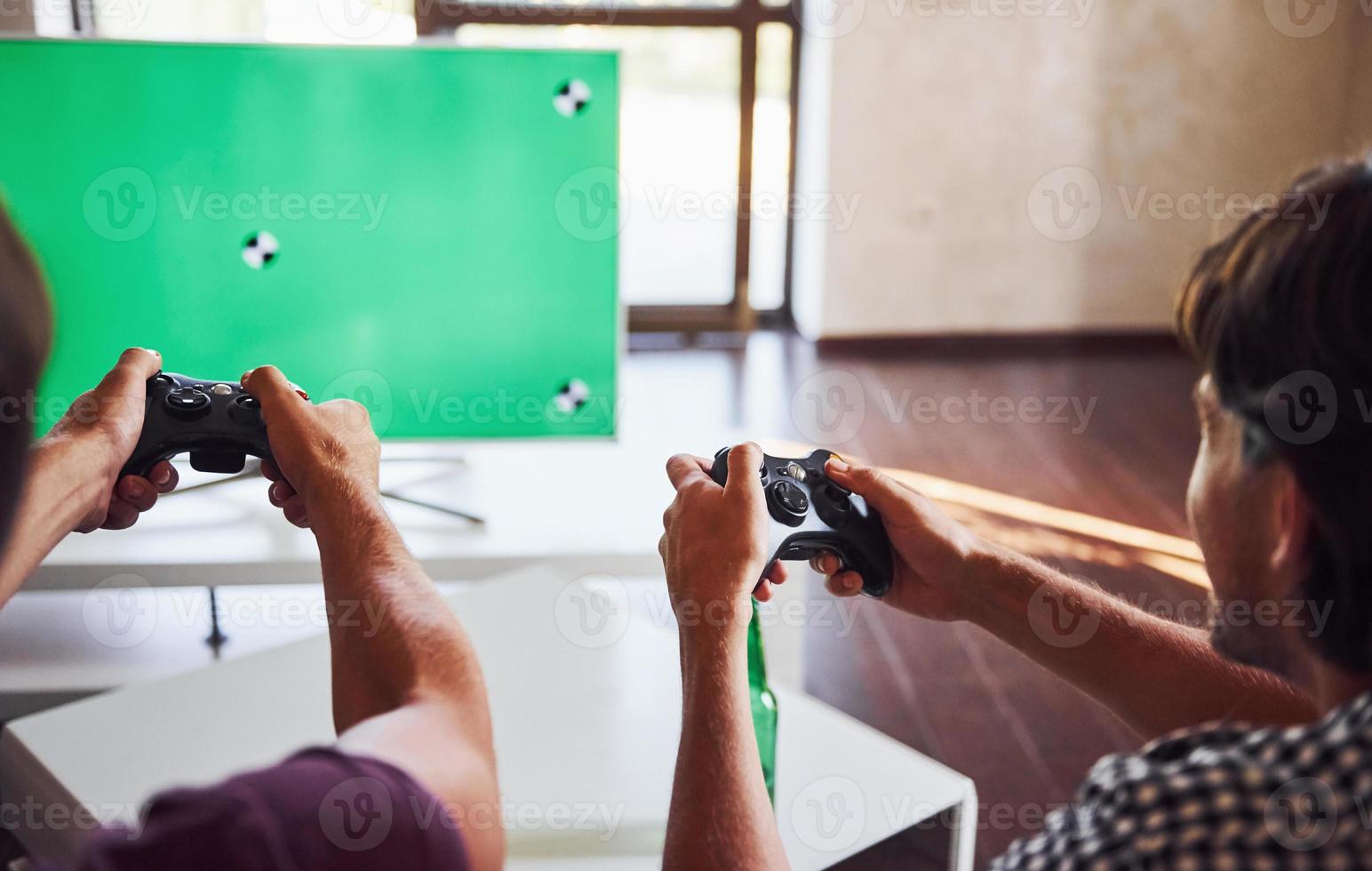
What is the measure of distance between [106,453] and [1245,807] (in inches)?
35.1

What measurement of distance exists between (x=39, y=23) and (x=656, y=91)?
2071mm

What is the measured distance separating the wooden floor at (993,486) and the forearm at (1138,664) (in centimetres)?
26

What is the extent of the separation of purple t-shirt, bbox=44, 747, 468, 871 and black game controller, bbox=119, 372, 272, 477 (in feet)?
1.59

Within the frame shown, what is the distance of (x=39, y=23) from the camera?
12.5 feet

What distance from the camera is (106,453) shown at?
105 centimetres
